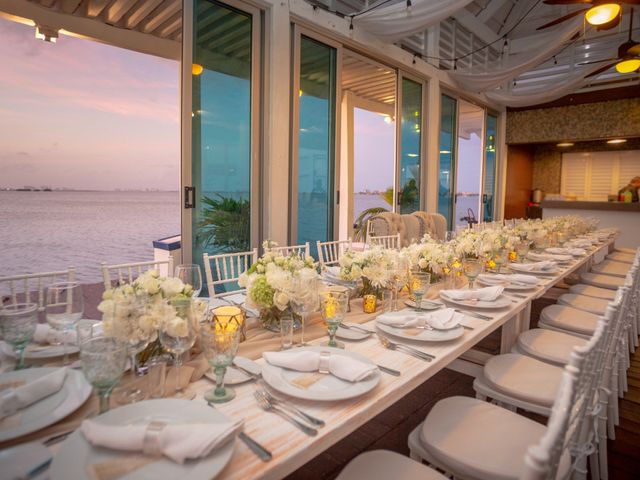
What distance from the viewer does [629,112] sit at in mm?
→ 7355

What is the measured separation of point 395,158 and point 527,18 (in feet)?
14.2

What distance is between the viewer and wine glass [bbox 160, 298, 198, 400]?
101 centimetres

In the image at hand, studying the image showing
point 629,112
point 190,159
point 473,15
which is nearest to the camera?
point 190,159

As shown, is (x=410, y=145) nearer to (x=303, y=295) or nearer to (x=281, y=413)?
(x=303, y=295)

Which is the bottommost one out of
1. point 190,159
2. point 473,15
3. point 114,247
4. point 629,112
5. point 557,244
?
point 114,247

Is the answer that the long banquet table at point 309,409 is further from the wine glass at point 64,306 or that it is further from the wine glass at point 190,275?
the wine glass at point 64,306

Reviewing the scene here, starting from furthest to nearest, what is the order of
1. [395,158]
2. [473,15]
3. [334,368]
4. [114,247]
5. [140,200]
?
[140,200] → [114,247] → [473,15] → [395,158] → [334,368]

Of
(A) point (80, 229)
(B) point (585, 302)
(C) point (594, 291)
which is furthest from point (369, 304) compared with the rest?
(A) point (80, 229)

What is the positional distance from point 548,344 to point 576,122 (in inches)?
294

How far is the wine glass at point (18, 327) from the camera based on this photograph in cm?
Result: 106

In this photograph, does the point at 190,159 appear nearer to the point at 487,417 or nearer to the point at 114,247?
the point at 487,417

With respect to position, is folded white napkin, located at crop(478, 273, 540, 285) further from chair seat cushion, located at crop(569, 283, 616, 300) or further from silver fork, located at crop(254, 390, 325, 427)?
silver fork, located at crop(254, 390, 325, 427)

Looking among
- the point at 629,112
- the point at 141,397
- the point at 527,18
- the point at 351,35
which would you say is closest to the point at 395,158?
the point at 351,35

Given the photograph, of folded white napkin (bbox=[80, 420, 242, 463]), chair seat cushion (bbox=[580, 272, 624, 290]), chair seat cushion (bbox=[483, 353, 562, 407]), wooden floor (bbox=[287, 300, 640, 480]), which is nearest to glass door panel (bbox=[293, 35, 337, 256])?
wooden floor (bbox=[287, 300, 640, 480])
